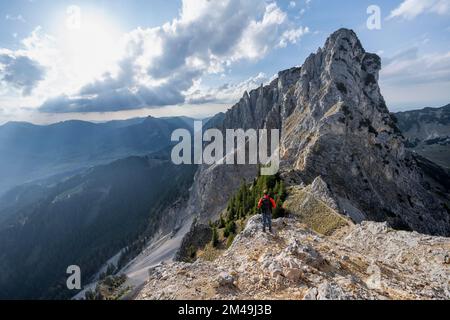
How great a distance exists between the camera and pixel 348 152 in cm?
9419

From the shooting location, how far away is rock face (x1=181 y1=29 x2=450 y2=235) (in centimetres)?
8325

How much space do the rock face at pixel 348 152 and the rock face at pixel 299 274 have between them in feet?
86.0

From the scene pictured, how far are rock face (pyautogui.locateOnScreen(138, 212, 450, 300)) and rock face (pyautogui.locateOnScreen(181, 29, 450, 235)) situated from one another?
26.2m

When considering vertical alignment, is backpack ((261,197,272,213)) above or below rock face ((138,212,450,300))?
above

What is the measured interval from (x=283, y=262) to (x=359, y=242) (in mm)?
17674

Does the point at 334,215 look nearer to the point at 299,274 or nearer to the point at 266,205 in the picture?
the point at 266,205

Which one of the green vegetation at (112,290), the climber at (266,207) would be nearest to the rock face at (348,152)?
the climber at (266,207)

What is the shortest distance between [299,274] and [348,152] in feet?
275

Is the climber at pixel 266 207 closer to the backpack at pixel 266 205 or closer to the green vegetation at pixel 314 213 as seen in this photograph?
the backpack at pixel 266 205

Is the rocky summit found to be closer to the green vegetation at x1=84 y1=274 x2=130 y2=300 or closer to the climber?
the climber

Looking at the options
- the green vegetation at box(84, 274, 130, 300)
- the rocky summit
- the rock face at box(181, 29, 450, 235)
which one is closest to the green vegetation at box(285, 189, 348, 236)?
the rocky summit

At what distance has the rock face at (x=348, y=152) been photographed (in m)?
83.2
